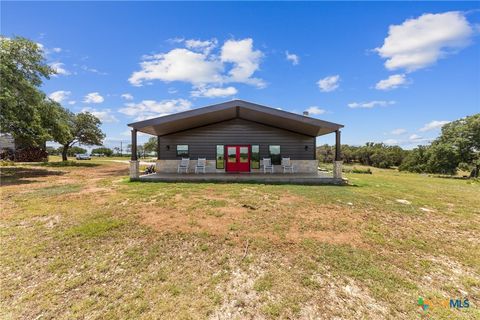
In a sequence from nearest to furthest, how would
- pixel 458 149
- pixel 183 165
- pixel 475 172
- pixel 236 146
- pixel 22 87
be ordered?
pixel 22 87, pixel 183 165, pixel 236 146, pixel 475 172, pixel 458 149

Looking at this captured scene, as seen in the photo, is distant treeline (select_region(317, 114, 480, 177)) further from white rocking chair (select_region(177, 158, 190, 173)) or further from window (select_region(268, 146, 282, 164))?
white rocking chair (select_region(177, 158, 190, 173))

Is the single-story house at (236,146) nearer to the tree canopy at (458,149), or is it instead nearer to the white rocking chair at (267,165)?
the white rocking chair at (267,165)

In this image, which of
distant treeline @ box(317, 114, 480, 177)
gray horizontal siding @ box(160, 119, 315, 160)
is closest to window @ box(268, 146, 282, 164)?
gray horizontal siding @ box(160, 119, 315, 160)

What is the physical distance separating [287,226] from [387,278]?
6.07ft

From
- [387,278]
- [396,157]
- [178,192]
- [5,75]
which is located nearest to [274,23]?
[178,192]

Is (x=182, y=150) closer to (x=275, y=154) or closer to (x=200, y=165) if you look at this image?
(x=200, y=165)

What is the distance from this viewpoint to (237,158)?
12125 mm

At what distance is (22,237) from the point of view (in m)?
3.69

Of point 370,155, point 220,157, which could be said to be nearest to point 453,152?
point 370,155

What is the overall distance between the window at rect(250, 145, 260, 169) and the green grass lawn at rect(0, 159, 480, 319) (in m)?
6.62

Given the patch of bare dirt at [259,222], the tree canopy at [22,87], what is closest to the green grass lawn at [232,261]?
the patch of bare dirt at [259,222]

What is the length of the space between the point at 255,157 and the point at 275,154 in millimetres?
1183

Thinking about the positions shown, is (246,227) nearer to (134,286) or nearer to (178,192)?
(134,286)

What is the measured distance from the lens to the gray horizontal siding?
12.1 m
